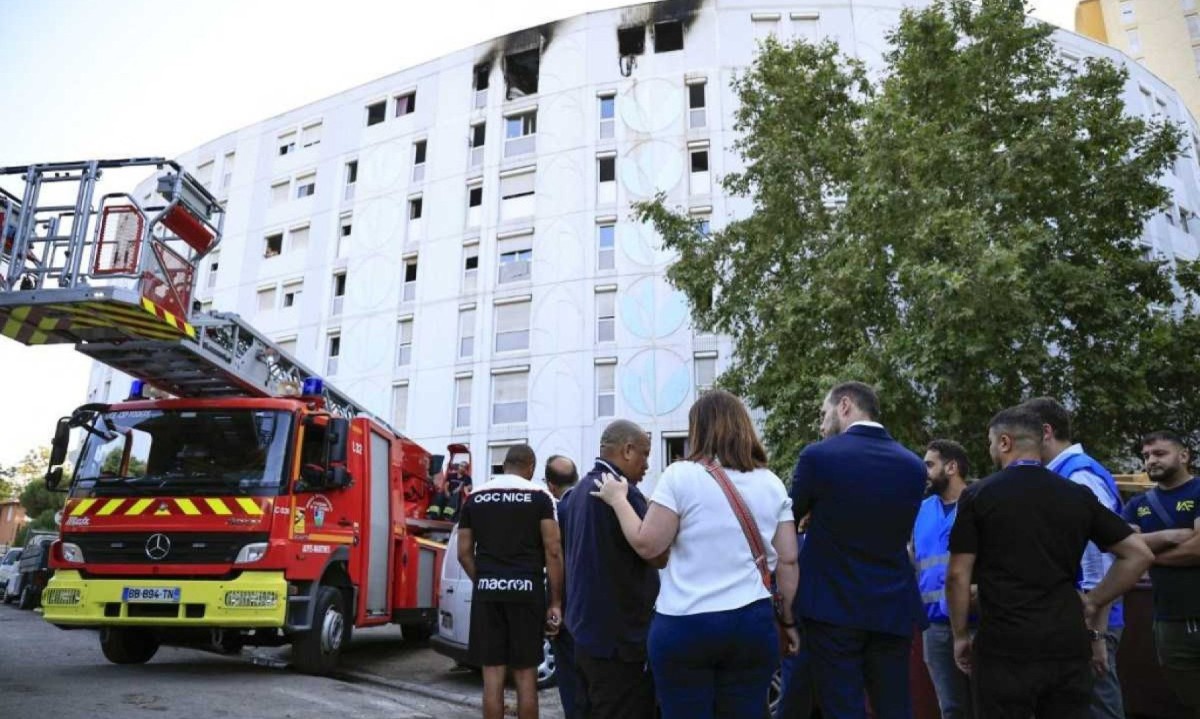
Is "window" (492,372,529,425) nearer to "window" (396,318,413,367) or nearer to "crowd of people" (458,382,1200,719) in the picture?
"window" (396,318,413,367)

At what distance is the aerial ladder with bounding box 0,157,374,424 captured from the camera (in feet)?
22.7

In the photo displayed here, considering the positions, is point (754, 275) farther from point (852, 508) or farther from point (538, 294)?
point (852, 508)

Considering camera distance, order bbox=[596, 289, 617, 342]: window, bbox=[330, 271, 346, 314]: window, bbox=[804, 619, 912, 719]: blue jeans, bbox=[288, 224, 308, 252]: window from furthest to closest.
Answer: bbox=[288, 224, 308, 252]: window
bbox=[330, 271, 346, 314]: window
bbox=[596, 289, 617, 342]: window
bbox=[804, 619, 912, 719]: blue jeans

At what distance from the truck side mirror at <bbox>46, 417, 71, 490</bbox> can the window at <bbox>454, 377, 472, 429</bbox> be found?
17015 millimetres

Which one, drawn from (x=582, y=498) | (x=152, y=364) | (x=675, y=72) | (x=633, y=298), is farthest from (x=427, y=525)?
(x=675, y=72)

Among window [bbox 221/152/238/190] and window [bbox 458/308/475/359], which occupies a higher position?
window [bbox 221/152/238/190]

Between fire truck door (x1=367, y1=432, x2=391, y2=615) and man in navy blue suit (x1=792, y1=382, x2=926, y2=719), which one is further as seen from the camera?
fire truck door (x1=367, y1=432, x2=391, y2=615)

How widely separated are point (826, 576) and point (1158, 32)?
61.9 metres

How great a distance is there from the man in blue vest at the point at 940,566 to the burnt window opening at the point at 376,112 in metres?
28.7

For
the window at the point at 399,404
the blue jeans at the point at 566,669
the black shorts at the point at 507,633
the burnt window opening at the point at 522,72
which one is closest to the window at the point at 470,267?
the window at the point at 399,404

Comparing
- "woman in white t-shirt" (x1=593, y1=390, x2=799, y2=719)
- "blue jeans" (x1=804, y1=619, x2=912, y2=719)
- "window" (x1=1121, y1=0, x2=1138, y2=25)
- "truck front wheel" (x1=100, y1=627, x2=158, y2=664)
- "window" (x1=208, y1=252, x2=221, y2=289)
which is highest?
"window" (x1=1121, y1=0, x2=1138, y2=25)

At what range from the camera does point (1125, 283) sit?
1387 cm

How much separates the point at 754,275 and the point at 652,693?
12.6 m

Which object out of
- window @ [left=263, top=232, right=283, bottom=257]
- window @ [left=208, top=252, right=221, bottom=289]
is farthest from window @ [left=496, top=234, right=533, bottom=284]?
window @ [left=208, top=252, right=221, bottom=289]
